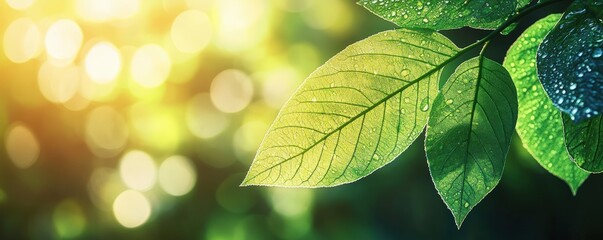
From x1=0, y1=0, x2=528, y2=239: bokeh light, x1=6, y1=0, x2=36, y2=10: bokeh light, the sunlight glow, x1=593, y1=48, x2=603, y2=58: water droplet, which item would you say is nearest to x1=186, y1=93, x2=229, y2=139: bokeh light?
x1=0, y1=0, x2=528, y2=239: bokeh light

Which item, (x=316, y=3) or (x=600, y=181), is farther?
(x=316, y=3)

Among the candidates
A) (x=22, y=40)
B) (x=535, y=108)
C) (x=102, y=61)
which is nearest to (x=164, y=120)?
(x=102, y=61)

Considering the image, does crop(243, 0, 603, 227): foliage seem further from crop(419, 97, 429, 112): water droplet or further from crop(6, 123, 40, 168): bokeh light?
crop(6, 123, 40, 168): bokeh light

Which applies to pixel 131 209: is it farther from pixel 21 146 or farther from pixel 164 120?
pixel 21 146

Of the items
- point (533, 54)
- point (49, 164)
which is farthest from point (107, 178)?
point (533, 54)

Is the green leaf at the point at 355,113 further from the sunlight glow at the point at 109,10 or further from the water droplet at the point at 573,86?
the sunlight glow at the point at 109,10

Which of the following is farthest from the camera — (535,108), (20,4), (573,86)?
(20,4)

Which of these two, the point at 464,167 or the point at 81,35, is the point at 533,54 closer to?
the point at 464,167
